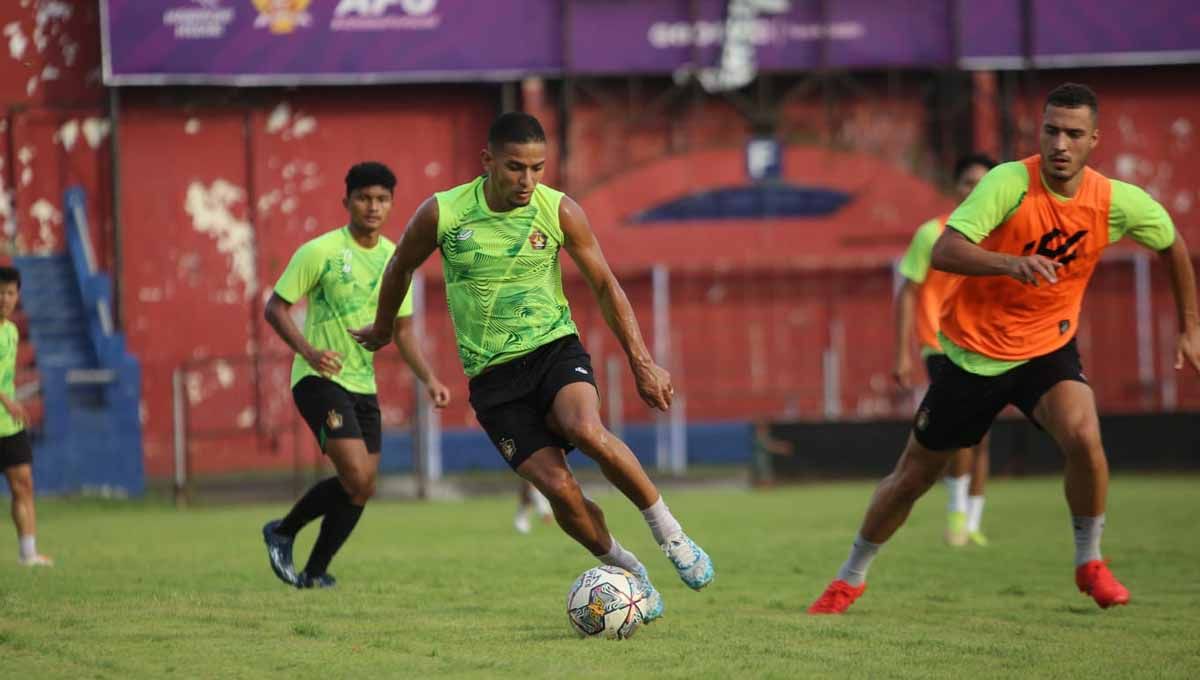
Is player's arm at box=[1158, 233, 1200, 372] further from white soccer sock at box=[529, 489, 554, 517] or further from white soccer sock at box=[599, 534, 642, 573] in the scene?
white soccer sock at box=[529, 489, 554, 517]

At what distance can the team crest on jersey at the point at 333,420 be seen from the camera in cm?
1006

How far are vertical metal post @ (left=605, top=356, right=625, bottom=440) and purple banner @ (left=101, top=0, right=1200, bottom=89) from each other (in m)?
5.14

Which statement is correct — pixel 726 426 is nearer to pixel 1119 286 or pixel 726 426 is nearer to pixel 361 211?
pixel 1119 286

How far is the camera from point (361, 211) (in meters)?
10.2

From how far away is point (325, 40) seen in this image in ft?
90.6

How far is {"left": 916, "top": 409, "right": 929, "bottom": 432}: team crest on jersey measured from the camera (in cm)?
834

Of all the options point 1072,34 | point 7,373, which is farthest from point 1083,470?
point 1072,34

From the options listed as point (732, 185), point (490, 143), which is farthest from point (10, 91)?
point (490, 143)

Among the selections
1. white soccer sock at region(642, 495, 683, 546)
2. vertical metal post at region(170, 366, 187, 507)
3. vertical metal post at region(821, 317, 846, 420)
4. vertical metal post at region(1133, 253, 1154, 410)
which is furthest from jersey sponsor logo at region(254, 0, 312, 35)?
white soccer sock at region(642, 495, 683, 546)

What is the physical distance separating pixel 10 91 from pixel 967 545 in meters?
20.4

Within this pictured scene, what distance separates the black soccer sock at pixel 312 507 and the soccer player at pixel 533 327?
8.16 ft

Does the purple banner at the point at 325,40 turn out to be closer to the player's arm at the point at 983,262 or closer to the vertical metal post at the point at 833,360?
the vertical metal post at the point at 833,360

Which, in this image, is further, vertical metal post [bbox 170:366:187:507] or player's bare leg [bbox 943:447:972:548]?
vertical metal post [bbox 170:366:187:507]

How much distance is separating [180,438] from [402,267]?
14.3 m
